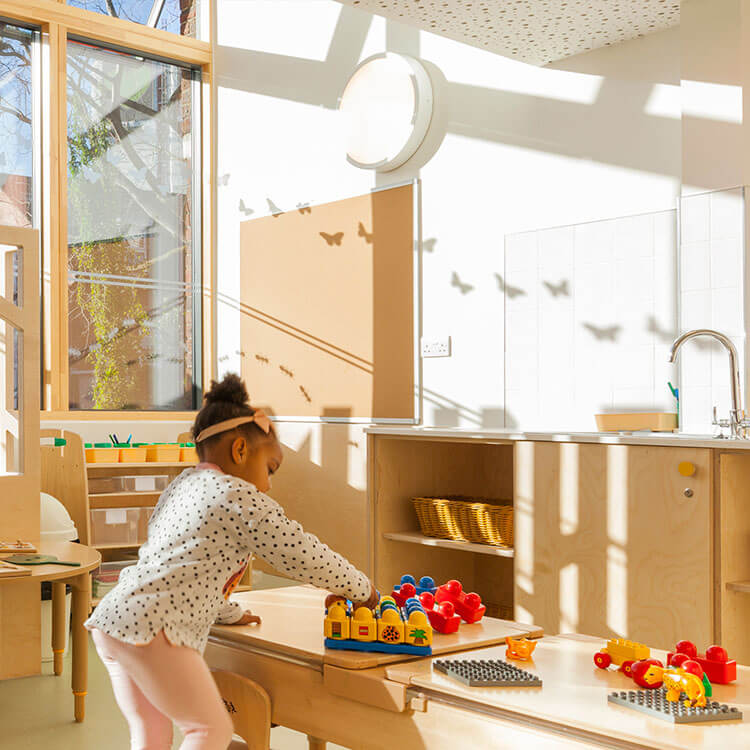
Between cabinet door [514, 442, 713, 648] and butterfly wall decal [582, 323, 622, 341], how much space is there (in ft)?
2.22

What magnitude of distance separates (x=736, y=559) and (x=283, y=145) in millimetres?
3688

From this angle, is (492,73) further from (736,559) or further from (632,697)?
(632,697)

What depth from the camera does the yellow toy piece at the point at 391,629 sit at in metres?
1.60

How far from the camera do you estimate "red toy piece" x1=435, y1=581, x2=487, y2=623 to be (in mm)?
1862

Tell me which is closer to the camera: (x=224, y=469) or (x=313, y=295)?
(x=224, y=469)

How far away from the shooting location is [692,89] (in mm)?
3248

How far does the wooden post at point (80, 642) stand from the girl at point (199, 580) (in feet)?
4.50

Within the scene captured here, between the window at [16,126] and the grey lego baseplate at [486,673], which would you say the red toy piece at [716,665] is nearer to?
the grey lego baseplate at [486,673]

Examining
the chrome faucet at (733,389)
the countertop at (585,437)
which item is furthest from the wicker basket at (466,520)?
the chrome faucet at (733,389)

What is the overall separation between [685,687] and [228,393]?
37.8 inches

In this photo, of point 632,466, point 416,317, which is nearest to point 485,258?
point 416,317

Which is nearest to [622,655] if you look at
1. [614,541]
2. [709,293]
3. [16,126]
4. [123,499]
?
[614,541]

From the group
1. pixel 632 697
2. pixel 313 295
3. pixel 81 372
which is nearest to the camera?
pixel 632 697

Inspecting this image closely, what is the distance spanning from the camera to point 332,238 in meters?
5.11
